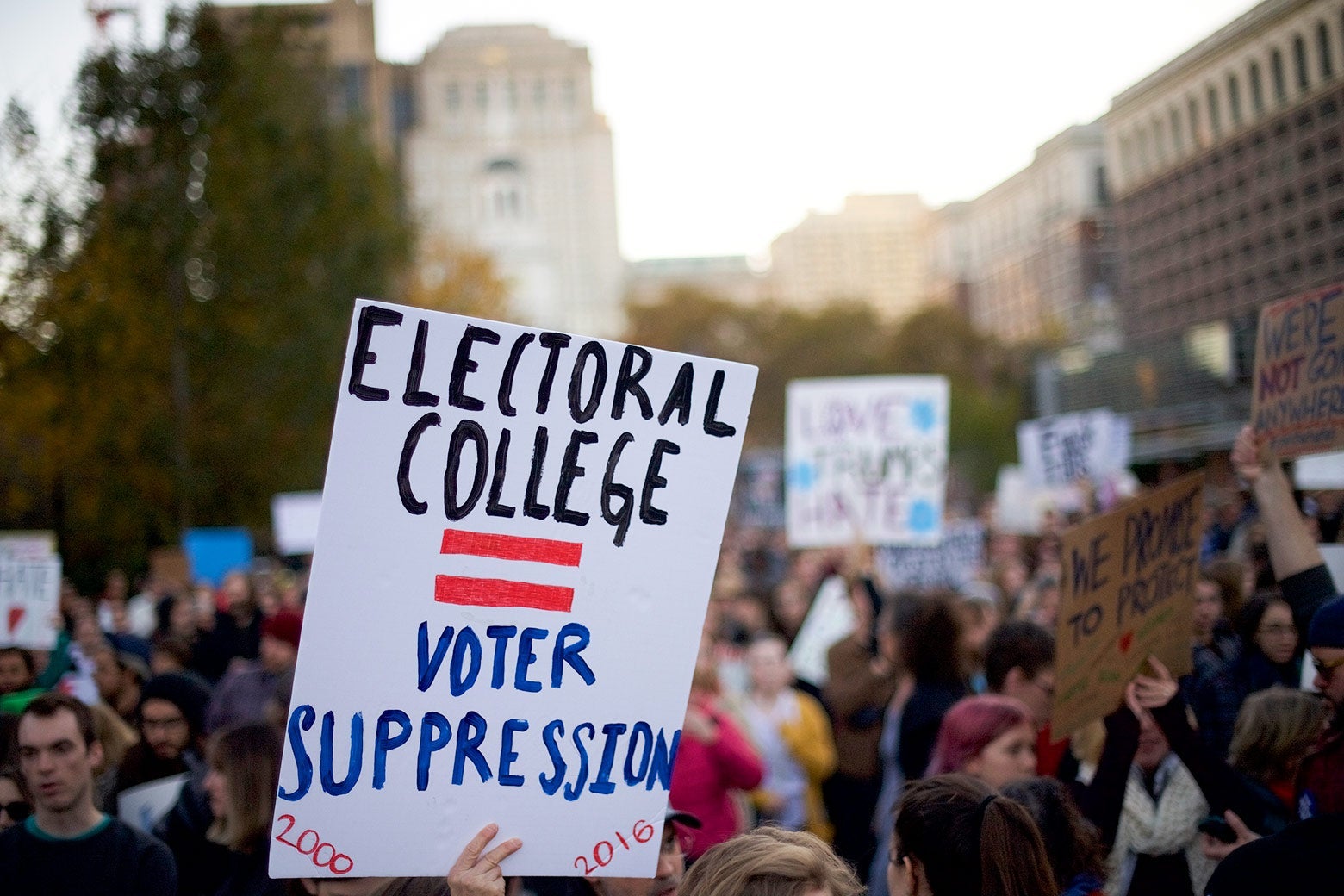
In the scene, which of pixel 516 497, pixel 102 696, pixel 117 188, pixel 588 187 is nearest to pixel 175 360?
pixel 117 188

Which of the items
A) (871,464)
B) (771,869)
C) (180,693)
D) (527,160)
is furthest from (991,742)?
(527,160)

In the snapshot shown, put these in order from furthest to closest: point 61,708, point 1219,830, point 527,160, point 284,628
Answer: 1. point 527,160
2. point 284,628
3. point 61,708
4. point 1219,830

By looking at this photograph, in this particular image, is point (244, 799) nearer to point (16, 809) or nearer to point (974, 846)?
point (16, 809)

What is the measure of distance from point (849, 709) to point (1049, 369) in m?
14.9

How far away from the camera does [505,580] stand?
2869 millimetres

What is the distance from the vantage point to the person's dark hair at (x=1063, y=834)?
308 cm

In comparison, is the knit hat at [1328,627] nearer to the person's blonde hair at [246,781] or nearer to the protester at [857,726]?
the person's blonde hair at [246,781]

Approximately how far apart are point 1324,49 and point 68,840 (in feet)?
23.0

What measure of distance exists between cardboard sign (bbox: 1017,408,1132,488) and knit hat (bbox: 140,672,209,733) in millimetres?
8887

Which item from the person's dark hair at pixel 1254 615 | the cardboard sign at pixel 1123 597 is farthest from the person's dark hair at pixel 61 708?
the person's dark hair at pixel 1254 615

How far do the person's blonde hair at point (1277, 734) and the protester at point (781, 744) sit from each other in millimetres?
2737

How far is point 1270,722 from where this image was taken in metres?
3.96

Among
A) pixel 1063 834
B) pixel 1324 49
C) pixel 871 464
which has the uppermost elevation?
pixel 1324 49

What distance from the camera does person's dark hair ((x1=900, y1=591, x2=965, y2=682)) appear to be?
5.59 metres
